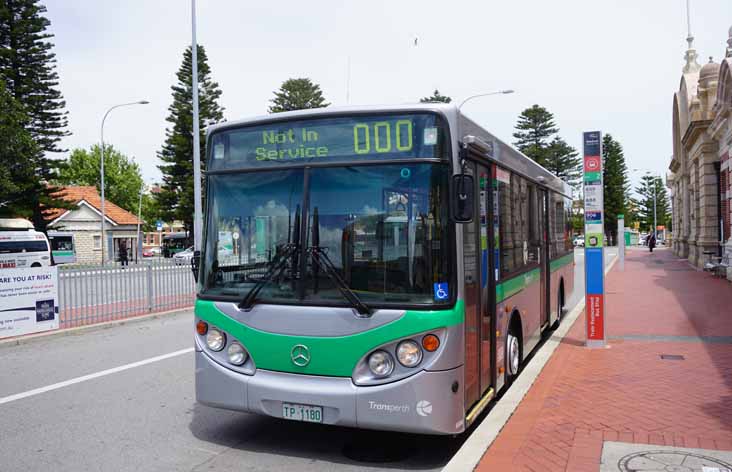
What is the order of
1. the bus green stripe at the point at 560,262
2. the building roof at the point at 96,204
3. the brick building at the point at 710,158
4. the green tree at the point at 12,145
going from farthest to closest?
1. the building roof at the point at 96,204
2. the green tree at the point at 12,145
3. the brick building at the point at 710,158
4. the bus green stripe at the point at 560,262

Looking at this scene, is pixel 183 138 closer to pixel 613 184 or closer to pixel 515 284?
pixel 515 284

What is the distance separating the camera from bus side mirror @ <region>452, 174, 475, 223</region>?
465 cm

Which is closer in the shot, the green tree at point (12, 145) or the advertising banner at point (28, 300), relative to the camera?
the advertising banner at point (28, 300)

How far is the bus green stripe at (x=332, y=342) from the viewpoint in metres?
4.71

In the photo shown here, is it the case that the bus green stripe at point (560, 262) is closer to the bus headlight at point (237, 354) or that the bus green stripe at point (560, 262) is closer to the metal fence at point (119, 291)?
the bus headlight at point (237, 354)

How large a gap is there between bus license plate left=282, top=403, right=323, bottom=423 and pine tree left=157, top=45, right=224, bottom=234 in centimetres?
5331

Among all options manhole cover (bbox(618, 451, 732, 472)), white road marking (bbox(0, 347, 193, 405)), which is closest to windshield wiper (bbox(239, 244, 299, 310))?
manhole cover (bbox(618, 451, 732, 472))

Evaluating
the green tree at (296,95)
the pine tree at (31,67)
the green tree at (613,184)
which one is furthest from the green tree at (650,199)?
the pine tree at (31,67)

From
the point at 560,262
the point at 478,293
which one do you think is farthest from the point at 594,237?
the point at 478,293

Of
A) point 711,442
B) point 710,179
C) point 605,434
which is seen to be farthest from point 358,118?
point 710,179

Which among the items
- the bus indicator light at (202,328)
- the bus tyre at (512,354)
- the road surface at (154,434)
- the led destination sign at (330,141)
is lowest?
the road surface at (154,434)

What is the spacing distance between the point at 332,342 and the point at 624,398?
3.34m

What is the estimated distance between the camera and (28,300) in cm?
1119

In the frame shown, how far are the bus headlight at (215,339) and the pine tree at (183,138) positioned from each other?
2072 inches
